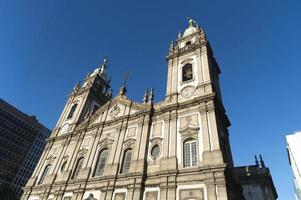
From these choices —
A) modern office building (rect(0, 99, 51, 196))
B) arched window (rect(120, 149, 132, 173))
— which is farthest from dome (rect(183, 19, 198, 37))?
modern office building (rect(0, 99, 51, 196))

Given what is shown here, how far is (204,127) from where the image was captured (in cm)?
1634

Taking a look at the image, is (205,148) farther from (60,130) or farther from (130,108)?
(60,130)

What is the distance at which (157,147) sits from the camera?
17828 millimetres

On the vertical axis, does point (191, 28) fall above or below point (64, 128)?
above

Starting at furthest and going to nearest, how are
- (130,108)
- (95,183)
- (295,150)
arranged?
(295,150)
(130,108)
(95,183)

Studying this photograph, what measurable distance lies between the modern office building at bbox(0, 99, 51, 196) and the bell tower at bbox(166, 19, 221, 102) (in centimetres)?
5940

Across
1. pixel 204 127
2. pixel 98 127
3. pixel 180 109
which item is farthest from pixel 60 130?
pixel 204 127

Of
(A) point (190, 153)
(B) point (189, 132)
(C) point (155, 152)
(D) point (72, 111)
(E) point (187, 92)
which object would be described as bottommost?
(A) point (190, 153)

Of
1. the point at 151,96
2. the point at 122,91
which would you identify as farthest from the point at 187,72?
the point at 122,91

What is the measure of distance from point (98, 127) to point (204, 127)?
1240 centimetres

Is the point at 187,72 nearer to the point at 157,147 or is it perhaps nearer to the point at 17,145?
the point at 157,147

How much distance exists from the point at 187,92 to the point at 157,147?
6046 mm

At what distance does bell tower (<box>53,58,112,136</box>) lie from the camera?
95.2 feet

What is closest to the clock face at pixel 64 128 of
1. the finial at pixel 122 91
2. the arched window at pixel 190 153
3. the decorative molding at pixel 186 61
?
the finial at pixel 122 91
